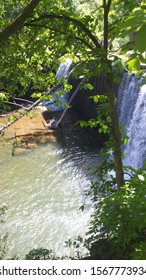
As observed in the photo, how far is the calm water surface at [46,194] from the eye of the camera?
6.29 metres

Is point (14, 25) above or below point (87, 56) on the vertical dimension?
below

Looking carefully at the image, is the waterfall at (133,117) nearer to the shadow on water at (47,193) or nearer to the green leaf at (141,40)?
the shadow on water at (47,193)

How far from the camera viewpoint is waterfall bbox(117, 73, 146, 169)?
29.1ft

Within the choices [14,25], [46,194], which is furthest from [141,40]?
[46,194]

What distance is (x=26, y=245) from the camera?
6062 millimetres

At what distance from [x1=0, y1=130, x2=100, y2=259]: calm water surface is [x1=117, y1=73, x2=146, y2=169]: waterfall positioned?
121 centimetres

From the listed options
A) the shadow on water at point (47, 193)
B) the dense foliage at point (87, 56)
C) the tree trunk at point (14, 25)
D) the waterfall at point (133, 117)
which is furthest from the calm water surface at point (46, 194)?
the tree trunk at point (14, 25)

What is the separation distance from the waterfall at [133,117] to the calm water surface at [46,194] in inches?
47.7

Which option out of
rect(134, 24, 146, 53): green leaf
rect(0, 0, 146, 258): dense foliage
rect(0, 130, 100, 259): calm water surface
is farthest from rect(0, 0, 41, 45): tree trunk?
rect(0, 130, 100, 259): calm water surface

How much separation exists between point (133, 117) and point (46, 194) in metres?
4.03

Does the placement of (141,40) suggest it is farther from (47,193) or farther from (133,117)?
(133,117)

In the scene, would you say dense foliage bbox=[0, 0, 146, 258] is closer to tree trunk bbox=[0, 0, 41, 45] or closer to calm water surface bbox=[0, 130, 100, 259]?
tree trunk bbox=[0, 0, 41, 45]

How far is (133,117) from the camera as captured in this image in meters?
9.83

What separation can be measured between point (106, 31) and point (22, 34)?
74 cm
